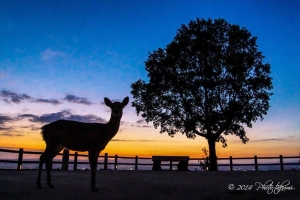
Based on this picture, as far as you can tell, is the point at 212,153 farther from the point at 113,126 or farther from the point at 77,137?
the point at 77,137

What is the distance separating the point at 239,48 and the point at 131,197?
19.2 m

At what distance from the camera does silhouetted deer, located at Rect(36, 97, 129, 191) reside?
7.09 meters

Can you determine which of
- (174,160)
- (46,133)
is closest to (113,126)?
(46,133)

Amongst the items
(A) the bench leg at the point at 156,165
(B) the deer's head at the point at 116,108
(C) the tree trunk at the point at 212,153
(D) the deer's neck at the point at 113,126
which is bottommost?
(A) the bench leg at the point at 156,165

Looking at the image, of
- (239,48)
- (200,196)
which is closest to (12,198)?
(200,196)

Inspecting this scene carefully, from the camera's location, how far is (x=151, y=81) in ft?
76.7

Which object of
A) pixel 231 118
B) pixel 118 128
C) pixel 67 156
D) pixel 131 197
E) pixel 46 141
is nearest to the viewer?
pixel 131 197

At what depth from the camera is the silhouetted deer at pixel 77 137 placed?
709 centimetres

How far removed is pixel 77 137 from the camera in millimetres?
7172

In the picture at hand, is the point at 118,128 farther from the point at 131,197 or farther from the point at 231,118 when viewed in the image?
the point at 231,118

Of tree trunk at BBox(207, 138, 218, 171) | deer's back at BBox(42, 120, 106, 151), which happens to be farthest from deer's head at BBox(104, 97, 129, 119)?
tree trunk at BBox(207, 138, 218, 171)

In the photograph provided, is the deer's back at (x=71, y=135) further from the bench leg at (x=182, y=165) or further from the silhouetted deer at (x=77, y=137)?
the bench leg at (x=182, y=165)

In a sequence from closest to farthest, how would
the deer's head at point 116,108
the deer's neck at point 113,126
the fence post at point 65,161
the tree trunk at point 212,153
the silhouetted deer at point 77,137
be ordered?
1. the silhouetted deer at point 77,137
2. the deer's head at point 116,108
3. the deer's neck at point 113,126
4. the fence post at point 65,161
5. the tree trunk at point 212,153

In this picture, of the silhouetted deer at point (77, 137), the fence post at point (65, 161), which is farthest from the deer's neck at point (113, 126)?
the fence post at point (65, 161)
